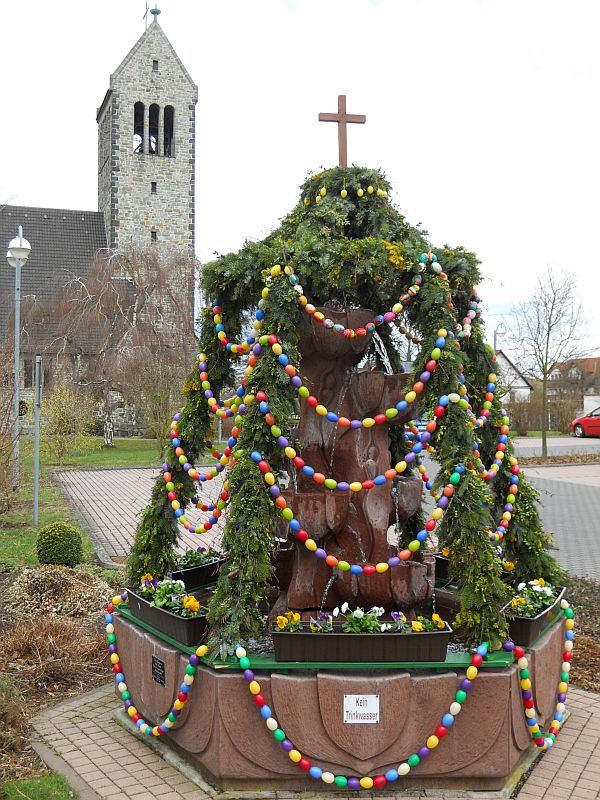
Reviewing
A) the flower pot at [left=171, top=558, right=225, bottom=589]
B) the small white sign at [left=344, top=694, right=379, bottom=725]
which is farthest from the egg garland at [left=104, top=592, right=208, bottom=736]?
the small white sign at [left=344, top=694, right=379, bottom=725]

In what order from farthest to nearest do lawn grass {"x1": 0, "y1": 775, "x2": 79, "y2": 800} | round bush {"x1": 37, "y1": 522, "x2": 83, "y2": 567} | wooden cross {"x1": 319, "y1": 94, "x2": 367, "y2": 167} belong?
round bush {"x1": 37, "y1": 522, "x2": 83, "y2": 567} < wooden cross {"x1": 319, "y1": 94, "x2": 367, "y2": 167} < lawn grass {"x1": 0, "y1": 775, "x2": 79, "y2": 800}

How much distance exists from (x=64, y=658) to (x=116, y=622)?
111 cm

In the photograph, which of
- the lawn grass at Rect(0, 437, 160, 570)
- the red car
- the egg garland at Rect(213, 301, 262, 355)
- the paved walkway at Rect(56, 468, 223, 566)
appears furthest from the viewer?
the red car

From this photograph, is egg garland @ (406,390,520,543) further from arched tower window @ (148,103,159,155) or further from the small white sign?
arched tower window @ (148,103,159,155)

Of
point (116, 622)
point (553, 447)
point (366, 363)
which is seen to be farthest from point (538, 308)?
point (116, 622)

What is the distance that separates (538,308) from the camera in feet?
88.5

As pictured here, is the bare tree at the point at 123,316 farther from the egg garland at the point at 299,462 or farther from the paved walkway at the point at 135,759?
the egg garland at the point at 299,462

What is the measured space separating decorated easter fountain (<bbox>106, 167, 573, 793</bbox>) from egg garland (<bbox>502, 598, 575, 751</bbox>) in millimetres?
15

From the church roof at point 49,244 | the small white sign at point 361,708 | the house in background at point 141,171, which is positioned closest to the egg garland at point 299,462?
the small white sign at point 361,708

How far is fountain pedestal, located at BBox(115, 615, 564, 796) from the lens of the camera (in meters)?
4.60

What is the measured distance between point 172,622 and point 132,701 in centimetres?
90

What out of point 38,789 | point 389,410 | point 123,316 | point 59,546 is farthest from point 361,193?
point 123,316

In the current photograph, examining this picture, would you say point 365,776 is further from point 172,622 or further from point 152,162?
point 152,162

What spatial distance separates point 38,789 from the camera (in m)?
4.55
